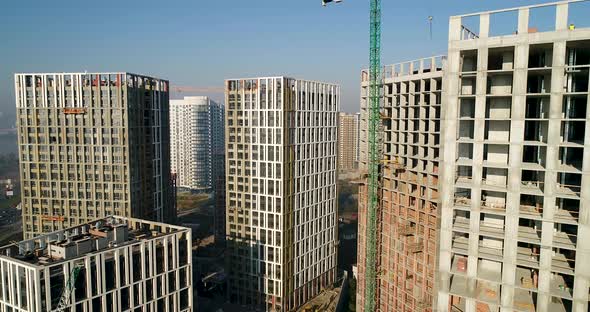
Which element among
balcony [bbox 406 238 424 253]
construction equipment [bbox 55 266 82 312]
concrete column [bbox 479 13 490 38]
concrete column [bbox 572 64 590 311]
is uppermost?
concrete column [bbox 479 13 490 38]

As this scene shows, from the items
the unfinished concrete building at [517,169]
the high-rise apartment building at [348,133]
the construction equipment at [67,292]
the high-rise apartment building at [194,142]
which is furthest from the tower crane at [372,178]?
the high-rise apartment building at [194,142]

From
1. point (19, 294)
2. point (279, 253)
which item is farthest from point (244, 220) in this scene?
point (19, 294)

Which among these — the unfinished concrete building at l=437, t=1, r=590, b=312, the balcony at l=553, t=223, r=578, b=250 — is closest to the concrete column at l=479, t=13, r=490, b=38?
the unfinished concrete building at l=437, t=1, r=590, b=312

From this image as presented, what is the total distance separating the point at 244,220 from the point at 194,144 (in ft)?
374

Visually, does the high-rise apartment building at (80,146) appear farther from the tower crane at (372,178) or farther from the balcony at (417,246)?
the balcony at (417,246)

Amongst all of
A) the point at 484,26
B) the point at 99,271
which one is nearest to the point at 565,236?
the point at 484,26

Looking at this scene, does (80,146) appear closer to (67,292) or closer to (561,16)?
(67,292)

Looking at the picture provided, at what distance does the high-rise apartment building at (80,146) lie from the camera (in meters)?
68.6

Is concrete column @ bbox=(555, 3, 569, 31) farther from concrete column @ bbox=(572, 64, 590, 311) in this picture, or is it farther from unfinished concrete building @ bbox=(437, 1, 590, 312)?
concrete column @ bbox=(572, 64, 590, 311)

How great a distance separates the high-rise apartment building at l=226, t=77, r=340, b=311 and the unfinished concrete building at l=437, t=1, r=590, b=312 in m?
41.7

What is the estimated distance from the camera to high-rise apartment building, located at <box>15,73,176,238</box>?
225 feet

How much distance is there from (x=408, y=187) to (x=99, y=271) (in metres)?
33.3

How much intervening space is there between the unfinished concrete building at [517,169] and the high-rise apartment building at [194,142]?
155 meters

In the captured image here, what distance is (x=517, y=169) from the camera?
26281mm
